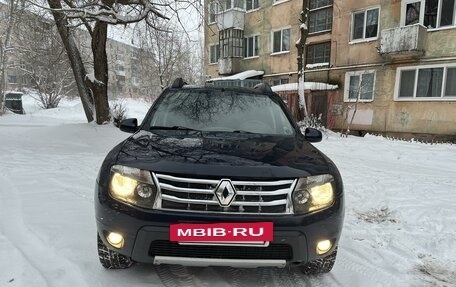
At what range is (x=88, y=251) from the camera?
2996 mm

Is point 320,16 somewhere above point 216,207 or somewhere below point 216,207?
above

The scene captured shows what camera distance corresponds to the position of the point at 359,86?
17.1m

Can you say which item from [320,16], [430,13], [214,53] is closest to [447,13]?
[430,13]

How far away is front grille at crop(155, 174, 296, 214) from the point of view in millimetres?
2232

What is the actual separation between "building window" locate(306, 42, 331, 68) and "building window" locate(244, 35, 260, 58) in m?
4.04

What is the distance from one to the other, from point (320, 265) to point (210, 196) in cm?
112

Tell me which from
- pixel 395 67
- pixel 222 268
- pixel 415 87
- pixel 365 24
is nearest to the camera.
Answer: pixel 222 268

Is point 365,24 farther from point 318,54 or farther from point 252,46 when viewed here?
point 252,46

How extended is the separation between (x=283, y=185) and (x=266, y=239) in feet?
1.20

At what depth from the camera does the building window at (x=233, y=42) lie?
79.0 feet

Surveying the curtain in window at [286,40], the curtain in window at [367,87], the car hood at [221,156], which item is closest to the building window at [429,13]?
the curtain in window at [367,87]

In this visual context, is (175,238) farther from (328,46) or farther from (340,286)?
(328,46)

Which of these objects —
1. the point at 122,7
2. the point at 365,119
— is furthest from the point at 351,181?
the point at 365,119

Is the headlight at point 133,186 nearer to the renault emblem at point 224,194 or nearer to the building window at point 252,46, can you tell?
the renault emblem at point 224,194
